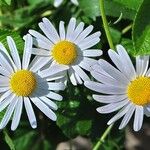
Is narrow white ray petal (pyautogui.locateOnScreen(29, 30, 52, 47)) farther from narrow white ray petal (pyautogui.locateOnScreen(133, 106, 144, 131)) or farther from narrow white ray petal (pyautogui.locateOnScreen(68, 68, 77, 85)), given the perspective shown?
narrow white ray petal (pyautogui.locateOnScreen(133, 106, 144, 131))

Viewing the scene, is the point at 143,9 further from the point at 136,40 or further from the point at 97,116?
the point at 97,116

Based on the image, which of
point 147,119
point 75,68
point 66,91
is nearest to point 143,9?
point 75,68

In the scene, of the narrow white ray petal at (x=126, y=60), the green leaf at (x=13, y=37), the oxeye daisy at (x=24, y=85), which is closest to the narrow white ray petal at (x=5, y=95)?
the oxeye daisy at (x=24, y=85)

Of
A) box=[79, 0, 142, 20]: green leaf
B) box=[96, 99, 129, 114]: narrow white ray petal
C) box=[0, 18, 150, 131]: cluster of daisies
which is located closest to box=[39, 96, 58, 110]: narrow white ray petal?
box=[0, 18, 150, 131]: cluster of daisies

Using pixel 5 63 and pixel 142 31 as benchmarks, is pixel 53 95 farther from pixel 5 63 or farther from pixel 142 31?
pixel 142 31

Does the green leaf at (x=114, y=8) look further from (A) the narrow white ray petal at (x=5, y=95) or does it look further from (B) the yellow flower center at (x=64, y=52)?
(A) the narrow white ray petal at (x=5, y=95)

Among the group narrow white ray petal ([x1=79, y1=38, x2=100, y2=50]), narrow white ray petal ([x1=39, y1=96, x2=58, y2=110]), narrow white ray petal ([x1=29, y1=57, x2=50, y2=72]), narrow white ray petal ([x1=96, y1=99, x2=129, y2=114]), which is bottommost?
narrow white ray petal ([x1=96, y1=99, x2=129, y2=114])
